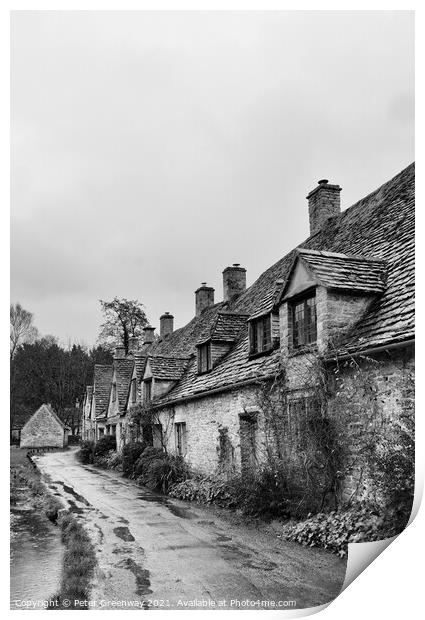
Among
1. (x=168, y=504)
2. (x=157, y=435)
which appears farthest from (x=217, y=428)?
(x=157, y=435)

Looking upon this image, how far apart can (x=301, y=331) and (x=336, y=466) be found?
110 inches

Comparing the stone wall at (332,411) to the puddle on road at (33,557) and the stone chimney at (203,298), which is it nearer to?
the puddle on road at (33,557)

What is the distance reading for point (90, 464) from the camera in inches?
1014

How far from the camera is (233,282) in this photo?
2417 cm

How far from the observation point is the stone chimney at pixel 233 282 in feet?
79.0

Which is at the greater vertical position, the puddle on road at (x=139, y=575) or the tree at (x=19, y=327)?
the tree at (x=19, y=327)

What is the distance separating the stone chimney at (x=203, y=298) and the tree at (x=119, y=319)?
53.1 ft

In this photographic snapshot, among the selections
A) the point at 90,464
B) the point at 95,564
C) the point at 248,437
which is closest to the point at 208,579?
the point at 95,564

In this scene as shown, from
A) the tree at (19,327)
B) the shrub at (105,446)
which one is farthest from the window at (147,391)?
the tree at (19,327)

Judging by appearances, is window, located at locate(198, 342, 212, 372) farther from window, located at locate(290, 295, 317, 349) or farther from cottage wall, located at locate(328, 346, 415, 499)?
cottage wall, located at locate(328, 346, 415, 499)

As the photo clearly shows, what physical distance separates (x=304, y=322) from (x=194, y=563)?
4.88 meters

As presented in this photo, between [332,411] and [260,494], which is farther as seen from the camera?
[260,494]

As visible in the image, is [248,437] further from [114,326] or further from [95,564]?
[95,564]

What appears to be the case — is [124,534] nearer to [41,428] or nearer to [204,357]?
[41,428]
